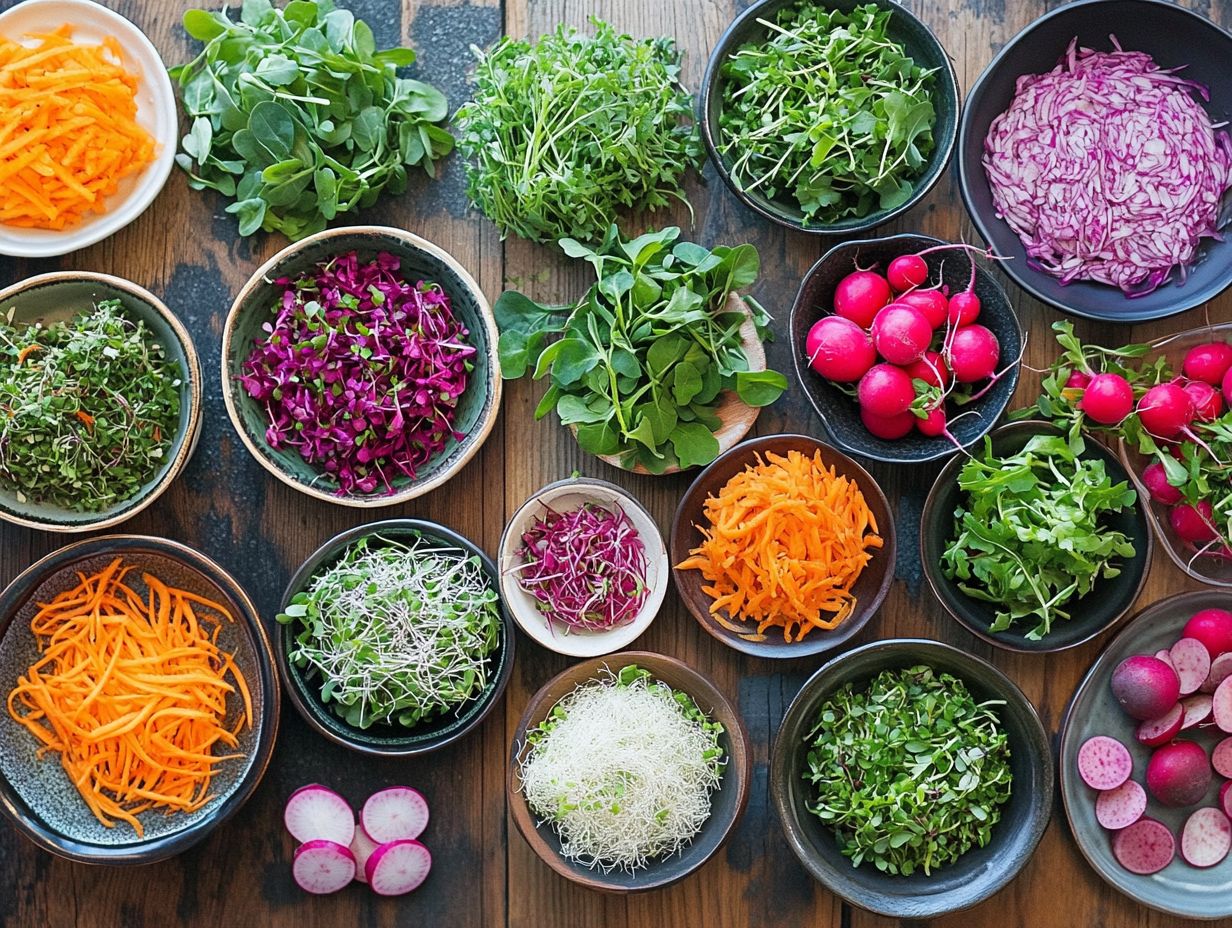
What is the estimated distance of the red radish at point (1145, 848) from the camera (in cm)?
218

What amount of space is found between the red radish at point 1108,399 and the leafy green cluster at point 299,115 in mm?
1433

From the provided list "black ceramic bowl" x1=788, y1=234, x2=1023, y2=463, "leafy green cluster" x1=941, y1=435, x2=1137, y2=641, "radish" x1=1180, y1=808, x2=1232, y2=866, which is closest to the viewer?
"leafy green cluster" x1=941, y1=435, x2=1137, y2=641

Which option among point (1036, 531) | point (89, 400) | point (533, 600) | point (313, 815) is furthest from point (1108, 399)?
point (89, 400)

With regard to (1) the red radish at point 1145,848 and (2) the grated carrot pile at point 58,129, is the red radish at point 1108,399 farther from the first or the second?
(2) the grated carrot pile at point 58,129

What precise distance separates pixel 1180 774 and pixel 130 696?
6.97 feet

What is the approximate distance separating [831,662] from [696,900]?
633 millimetres

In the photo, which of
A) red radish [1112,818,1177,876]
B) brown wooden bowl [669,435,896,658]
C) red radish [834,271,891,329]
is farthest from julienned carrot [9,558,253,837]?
red radish [1112,818,1177,876]

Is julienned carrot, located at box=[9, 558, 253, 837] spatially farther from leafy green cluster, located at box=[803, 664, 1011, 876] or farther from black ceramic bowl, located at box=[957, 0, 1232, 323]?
black ceramic bowl, located at box=[957, 0, 1232, 323]

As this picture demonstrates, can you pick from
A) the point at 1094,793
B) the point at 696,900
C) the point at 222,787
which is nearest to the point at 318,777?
the point at 222,787

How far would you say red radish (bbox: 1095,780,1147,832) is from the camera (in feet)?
7.11

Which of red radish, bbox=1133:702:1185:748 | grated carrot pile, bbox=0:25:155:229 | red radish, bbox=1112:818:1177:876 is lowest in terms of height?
red radish, bbox=1112:818:1177:876

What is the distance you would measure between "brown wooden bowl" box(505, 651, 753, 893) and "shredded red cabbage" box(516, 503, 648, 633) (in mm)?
97

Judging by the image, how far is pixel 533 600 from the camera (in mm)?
2168

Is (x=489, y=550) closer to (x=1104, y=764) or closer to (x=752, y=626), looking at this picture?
(x=752, y=626)
